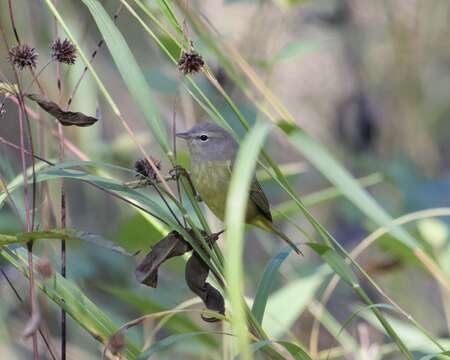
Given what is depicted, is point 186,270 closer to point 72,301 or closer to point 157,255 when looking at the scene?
point 157,255

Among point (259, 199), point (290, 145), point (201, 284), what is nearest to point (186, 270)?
point (201, 284)

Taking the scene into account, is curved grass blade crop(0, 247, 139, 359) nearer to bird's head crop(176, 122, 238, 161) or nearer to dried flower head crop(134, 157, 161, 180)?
dried flower head crop(134, 157, 161, 180)

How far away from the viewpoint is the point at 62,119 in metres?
1.57

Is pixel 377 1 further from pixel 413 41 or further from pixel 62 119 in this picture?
pixel 62 119

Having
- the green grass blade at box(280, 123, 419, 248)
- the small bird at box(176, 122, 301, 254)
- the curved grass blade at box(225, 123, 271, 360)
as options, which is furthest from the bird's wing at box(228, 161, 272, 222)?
the curved grass blade at box(225, 123, 271, 360)

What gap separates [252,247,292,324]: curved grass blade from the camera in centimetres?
168

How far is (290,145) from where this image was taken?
541 centimetres

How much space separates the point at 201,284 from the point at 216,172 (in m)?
0.91

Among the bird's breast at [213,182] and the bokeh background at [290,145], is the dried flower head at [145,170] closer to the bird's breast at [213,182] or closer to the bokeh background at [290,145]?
the bird's breast at [213,182]

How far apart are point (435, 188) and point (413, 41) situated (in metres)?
1.30

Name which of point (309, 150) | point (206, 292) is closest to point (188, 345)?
point (206, 292)

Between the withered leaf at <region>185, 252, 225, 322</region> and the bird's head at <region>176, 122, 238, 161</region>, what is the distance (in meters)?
0.93

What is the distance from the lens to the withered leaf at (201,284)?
5.38ft

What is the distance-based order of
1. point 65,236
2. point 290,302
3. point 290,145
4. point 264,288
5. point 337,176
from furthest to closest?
point 290,145 < point 290,302 < point 264,288 < point 65,236 < point 337,176
